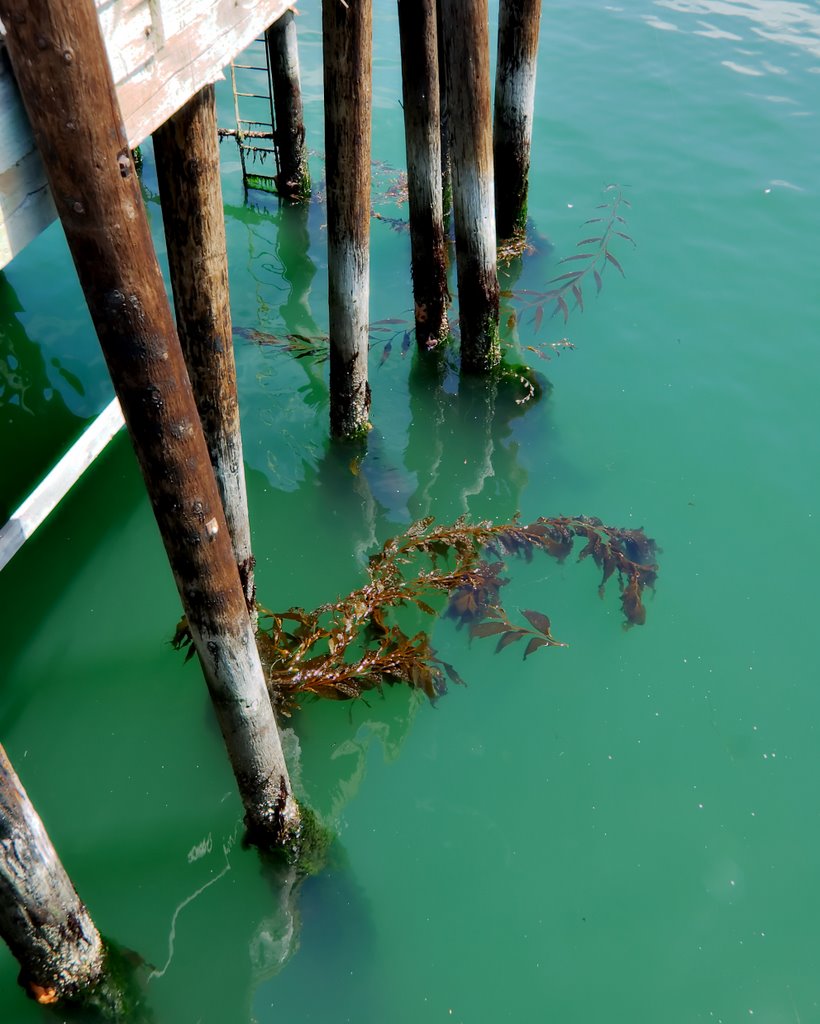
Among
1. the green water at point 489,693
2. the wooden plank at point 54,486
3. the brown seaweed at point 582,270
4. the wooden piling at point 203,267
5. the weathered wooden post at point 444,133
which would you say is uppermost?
the wooden piling at point 203,267

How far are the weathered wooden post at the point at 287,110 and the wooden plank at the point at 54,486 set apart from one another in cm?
398

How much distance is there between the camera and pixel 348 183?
4.29 m

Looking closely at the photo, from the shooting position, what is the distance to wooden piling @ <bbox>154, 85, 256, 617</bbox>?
2721 millimetres

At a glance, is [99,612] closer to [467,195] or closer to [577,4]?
[467,195]

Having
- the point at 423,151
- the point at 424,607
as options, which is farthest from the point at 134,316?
the point at 423,151

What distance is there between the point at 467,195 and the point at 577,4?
965 cm

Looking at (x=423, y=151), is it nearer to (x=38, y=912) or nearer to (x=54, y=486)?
(x=54, y=486)

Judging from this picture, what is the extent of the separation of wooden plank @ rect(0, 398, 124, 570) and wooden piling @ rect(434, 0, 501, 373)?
2.44m

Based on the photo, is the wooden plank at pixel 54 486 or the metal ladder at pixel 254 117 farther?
the metal ladder at pixel 254 117

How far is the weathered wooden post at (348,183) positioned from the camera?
151 inches

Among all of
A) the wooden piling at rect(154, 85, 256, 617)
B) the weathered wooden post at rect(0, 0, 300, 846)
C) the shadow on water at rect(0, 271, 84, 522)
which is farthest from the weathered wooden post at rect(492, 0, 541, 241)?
the weathered wooden post at rect(0, 0, 300, 846)

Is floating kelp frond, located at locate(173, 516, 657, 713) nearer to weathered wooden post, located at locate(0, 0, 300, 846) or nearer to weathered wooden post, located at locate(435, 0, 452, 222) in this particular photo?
weathered wooden post, located at locate(0, 0, 300, 846)

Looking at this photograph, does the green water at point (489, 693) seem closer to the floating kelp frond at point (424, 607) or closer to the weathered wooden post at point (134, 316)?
the floating kelp frond at point (424, 607)

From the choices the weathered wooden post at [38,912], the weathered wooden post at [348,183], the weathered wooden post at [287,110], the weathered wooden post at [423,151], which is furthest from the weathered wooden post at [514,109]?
the weathered wooden post at [38,912]
